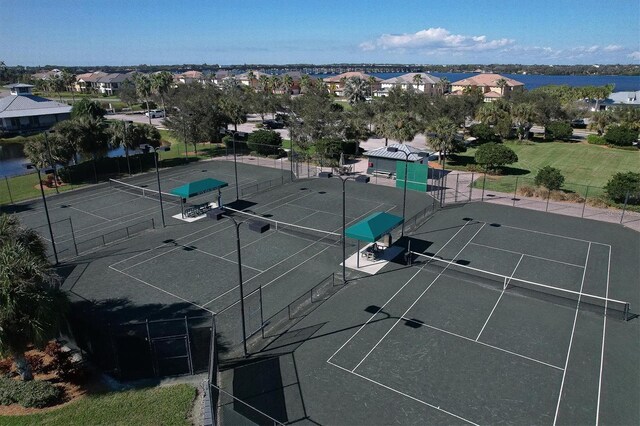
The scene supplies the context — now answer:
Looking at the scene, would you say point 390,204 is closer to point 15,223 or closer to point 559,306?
point 559,306

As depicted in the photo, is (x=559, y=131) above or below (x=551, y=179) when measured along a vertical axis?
above

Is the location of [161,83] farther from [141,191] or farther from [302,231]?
[302,231]

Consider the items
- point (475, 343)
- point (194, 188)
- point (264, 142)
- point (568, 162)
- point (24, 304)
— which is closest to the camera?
point (24, 304)

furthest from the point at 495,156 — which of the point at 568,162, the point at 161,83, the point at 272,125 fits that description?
the point at 161,83

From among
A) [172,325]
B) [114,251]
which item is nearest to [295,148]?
[114,251]

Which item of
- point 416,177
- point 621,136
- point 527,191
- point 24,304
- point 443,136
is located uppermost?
point 443,136

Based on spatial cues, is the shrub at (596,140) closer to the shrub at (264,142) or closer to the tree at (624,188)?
the tree at (624,188)
